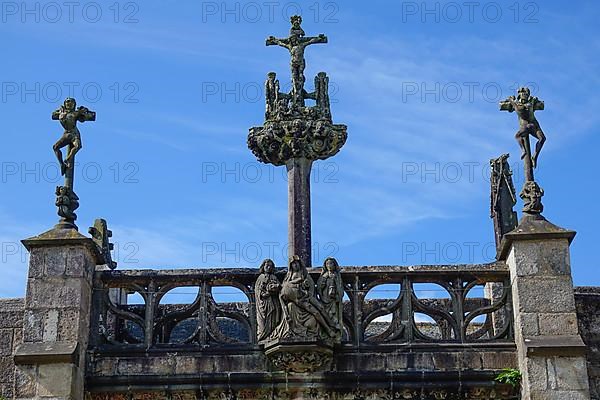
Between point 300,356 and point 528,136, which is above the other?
point 528,136

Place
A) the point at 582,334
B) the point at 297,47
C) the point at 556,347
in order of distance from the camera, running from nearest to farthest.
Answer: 1. the point at 556,347
2. the point at 582,334
3. the point at 297,47

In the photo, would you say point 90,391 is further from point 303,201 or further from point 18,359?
point 303,201

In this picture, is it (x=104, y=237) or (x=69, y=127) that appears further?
(x=104, y=237)

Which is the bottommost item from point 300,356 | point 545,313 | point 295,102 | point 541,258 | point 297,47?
point 300,356

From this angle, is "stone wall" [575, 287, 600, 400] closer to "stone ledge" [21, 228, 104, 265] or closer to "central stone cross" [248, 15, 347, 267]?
"central stone cross" [248, 15, 347, 267]

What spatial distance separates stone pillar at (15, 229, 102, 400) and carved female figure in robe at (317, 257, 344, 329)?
8.91 ft

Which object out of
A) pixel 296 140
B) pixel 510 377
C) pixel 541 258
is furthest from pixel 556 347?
pixel 296 140

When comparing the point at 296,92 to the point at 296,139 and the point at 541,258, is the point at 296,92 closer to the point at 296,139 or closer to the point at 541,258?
the point at 296,139

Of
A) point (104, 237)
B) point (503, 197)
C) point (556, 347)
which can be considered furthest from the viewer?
point (104, 237)

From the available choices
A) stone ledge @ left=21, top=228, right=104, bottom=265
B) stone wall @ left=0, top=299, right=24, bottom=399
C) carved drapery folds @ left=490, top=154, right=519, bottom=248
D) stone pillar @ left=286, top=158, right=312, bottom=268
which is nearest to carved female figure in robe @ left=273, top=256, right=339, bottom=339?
stone pillar @ left=286, top=158, right=312, bottom=268

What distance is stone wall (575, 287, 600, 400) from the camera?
13914 mm

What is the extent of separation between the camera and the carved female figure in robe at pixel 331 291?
13555 mm

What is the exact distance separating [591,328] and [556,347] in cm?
121

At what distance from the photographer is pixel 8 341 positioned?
1434cm
